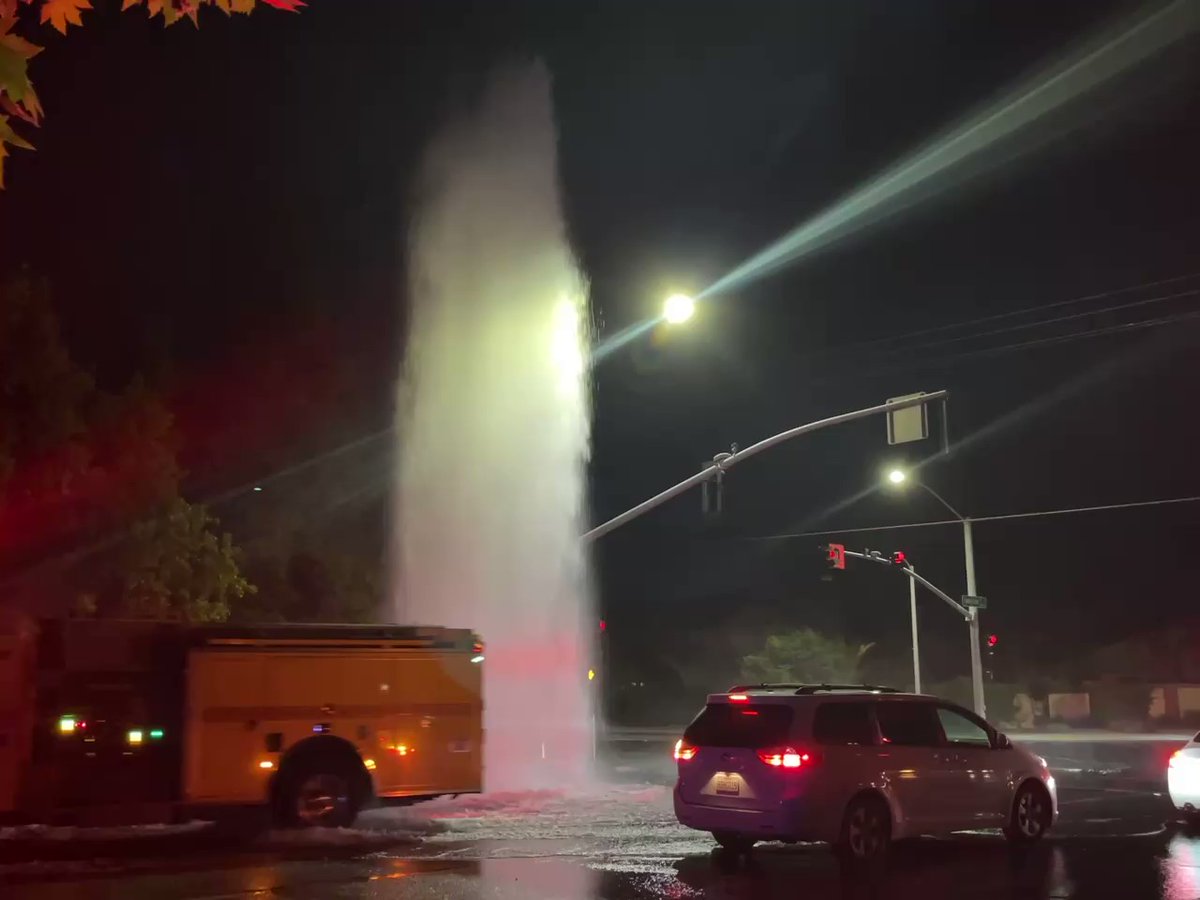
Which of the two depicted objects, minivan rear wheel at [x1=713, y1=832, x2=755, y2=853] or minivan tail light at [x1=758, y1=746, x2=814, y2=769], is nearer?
minivan tail light at [x1=758, y1=746, x2=814, y2=769]

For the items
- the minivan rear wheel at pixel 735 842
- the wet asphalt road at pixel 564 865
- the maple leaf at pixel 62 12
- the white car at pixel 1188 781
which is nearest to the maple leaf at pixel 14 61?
the maple leaf at pixel 62 12

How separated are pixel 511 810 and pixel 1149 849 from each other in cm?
760

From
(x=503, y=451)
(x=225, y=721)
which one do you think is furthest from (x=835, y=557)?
(x=225, y=721)

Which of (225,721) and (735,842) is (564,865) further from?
(225,721)

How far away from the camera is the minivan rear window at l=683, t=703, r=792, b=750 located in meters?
10.9

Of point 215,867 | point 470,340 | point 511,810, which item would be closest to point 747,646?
point 470,340

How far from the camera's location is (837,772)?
10.7m

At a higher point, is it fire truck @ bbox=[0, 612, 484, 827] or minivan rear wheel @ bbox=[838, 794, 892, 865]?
fire truck @ bbox=[0, 612, 484, 827]

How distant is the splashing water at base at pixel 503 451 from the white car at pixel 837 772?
912cm

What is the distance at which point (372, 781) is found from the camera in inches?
514

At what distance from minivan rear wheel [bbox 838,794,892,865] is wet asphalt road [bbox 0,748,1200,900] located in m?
0.25

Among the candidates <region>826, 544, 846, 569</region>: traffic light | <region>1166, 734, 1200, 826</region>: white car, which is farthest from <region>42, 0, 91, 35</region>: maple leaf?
<region>826, 544, 846, 569</region>: traffic light

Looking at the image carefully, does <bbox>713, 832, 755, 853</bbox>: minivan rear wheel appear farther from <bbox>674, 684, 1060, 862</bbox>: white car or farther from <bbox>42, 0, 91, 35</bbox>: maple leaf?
<bbox>42, 0, 91, 35</bbox>: maple leaf

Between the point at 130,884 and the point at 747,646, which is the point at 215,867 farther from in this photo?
the point at 747,646
